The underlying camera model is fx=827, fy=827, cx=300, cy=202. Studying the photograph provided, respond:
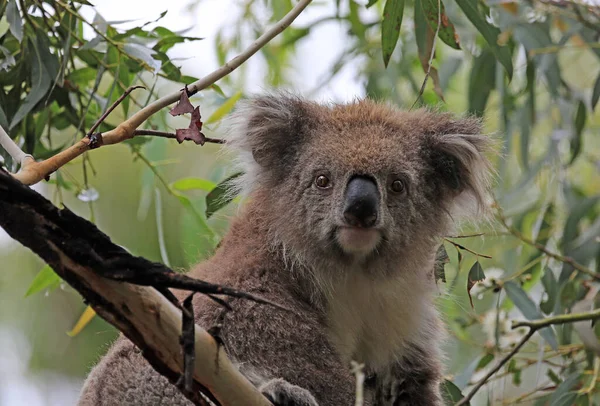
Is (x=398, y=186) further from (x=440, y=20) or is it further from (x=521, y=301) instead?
(x=521, y=301)

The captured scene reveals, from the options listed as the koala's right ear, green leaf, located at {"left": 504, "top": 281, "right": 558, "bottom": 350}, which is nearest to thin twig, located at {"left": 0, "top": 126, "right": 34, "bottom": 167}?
the koala's right ear

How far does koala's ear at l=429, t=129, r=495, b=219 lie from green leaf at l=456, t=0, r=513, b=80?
0.23 metres

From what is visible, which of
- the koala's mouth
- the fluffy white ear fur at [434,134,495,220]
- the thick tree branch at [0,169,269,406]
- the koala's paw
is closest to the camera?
the thick tree branch at [0,169,269,406]

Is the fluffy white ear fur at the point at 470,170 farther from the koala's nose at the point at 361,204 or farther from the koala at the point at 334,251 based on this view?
the koala's nose at the point at 361,204

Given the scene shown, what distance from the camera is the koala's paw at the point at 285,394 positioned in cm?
209

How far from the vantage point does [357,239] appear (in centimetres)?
236

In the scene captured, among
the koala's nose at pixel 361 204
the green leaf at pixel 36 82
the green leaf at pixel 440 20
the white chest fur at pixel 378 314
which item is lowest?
the white chest fur at pixel 378 314

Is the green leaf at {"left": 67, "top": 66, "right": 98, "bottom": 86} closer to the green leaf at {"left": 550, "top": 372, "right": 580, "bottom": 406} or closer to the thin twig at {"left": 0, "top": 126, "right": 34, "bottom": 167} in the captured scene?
the thin twig at {"left": 0, "top": 126, "right": 34, "bottom": 167}

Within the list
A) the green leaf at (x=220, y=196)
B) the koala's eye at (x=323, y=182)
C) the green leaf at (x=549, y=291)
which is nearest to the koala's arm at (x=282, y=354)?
the koala's eye at (x=323, y=182)

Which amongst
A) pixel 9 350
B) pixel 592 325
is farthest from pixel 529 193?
pixel 9 350

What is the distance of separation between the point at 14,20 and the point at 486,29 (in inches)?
55.4

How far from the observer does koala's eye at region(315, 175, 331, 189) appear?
96.3 inches

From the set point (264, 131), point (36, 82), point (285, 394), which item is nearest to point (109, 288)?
point (285, 394)

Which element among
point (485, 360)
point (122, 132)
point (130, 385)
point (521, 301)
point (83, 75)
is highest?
point (83, 75)
